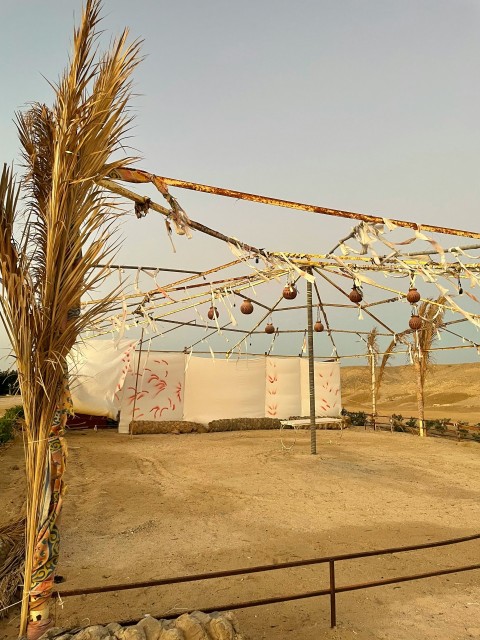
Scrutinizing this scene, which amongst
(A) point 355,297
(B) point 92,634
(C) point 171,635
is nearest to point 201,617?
(C) point 171,635

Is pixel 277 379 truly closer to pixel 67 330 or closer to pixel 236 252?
pixel 236 252

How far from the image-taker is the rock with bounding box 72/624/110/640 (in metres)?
2.53

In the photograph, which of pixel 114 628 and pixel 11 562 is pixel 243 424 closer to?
pixel 11 562

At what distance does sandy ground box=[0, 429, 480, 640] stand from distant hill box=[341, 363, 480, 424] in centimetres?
1657

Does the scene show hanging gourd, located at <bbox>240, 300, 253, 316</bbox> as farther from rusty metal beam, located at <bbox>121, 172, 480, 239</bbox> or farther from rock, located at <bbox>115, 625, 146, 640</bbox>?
rock, located at <bbox>115, 625, 146, 640</bbox>

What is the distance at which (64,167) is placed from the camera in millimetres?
2629

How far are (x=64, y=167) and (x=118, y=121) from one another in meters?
0.46

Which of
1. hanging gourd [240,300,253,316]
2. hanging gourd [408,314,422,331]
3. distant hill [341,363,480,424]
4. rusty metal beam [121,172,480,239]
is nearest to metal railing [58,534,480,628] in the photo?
rusty metal beam [121,172,480,239]

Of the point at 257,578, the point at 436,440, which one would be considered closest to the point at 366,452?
the point at 436,440

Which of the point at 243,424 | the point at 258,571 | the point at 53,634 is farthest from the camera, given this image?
the point at 243,424

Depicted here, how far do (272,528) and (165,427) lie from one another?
31.9 ft

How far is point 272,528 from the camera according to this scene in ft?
19.2

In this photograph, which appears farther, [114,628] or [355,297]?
[355,297]

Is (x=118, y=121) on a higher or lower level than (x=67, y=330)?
higher
